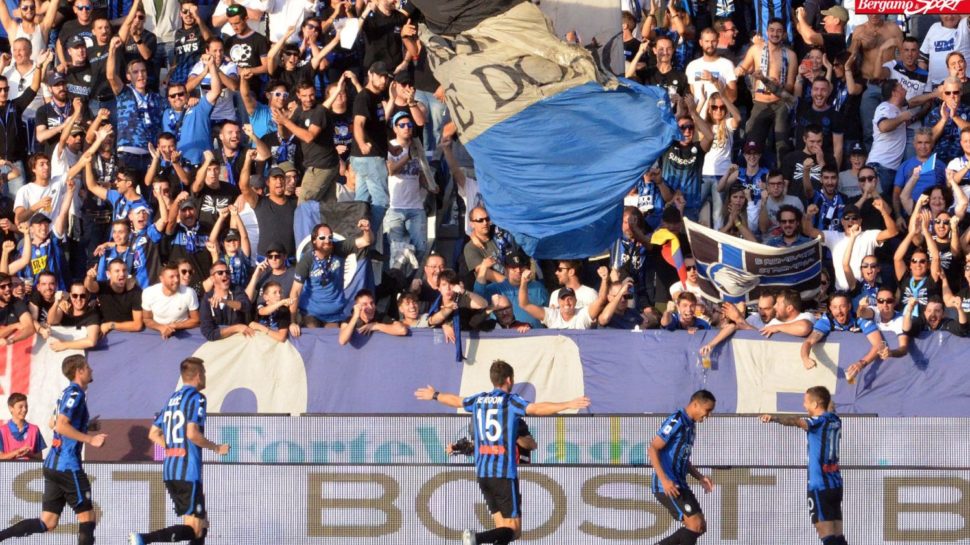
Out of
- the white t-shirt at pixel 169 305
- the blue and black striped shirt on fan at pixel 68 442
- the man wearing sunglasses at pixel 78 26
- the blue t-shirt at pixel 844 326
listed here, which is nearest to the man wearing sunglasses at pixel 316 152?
the white t-shirt at pixel 169 305

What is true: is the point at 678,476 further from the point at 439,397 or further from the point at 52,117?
the point at 52,117

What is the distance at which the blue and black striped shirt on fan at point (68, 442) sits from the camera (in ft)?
50.6

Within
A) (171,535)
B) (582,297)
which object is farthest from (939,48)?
(171,535)

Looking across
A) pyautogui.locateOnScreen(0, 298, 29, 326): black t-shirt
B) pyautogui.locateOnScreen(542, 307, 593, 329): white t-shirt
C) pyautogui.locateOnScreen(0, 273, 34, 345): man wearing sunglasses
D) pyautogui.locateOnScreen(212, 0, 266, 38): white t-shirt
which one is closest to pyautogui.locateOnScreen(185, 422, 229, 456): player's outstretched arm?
pyautogui.locateOnScreen(0, 273, 34, 345): man wearing sunglasses

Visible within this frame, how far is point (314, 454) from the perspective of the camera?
51.9 ft

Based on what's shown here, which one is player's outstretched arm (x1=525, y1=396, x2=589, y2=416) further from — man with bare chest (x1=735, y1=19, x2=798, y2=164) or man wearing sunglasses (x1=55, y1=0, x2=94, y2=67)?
man wearing sunglasses (x1=55, y1=0, x2=94, y2=67)

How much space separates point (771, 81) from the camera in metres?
20.3

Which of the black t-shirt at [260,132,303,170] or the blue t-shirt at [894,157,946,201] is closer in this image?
the blue t-shirt at [894,157,946,201]

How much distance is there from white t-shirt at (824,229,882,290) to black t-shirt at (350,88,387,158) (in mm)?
4666

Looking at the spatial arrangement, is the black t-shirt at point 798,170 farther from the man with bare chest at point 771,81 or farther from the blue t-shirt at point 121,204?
the blue t-shirt at point 121,204

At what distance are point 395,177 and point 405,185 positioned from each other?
0.13m

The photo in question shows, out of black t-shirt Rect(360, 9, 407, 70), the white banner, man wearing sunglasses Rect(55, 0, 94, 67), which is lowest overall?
the white banner

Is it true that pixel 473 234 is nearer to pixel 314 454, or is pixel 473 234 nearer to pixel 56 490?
pixel 314 454

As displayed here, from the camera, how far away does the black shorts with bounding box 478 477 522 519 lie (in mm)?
14891
